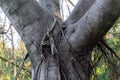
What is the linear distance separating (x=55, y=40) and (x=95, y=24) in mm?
339

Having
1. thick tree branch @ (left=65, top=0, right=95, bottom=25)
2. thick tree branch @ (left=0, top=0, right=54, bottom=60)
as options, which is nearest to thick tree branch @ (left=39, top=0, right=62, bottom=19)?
thick tree branch @ (left=65, top=0, right=95, bottom=25)

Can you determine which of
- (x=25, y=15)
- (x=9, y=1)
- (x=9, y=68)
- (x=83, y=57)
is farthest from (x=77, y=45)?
(x=9, y=68)

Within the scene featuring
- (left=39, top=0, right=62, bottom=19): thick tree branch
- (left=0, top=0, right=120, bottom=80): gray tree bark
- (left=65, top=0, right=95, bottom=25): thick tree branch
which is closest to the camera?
(left=0, top=0, right=120, bottom=80): gray tree bark

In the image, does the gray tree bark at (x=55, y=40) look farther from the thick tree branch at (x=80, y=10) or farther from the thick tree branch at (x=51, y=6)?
the thick tree branch at (x=51, y=6)

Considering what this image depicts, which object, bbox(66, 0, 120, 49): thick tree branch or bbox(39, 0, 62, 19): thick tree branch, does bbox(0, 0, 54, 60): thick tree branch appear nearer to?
bbox(66, 0, 120, 49): thick tree branch

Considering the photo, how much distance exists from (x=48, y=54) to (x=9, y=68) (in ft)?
16.0

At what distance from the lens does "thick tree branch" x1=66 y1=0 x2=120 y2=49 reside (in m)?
1.86

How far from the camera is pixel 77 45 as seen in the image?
2.05 m

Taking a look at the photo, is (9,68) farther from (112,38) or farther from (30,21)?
(30,21)

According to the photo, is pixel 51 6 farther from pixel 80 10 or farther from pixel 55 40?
pixel 55 40

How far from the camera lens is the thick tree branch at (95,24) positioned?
1.86 meters

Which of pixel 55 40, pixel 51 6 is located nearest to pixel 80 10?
pixel 55 40

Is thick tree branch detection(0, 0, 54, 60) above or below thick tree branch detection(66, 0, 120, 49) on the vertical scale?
above

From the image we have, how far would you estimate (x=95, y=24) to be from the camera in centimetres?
195
